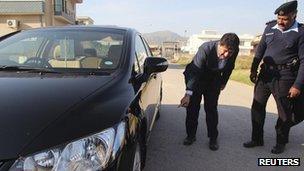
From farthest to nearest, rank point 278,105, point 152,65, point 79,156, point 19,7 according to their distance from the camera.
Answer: point 19,7 → point 278,105 → point 152,65 → point 79,156

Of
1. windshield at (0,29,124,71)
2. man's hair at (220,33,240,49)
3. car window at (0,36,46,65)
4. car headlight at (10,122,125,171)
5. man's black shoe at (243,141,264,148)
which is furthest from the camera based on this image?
man's black shoe at (243,141,264,148)

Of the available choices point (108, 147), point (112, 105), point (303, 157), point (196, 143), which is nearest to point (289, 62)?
point (303, 157)

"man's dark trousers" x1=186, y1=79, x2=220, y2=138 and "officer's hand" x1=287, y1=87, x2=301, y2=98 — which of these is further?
"man's dark trousers" x1=186, y1=79, x2=220, y2=138

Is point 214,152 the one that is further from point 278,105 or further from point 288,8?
point 288,8

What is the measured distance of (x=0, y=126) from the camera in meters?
2.46

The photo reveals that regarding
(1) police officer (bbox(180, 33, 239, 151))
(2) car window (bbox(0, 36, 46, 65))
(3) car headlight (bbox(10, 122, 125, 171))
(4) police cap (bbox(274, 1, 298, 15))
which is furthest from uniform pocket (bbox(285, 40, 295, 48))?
(3) car headlight (bbox(10, 122, 125, 171))

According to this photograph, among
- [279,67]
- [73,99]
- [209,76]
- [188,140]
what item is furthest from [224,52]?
[73,99]

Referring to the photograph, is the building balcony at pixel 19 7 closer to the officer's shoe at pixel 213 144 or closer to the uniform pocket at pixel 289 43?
the officer's shoe at pixel 213 144

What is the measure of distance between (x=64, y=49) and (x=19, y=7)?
34.1 m

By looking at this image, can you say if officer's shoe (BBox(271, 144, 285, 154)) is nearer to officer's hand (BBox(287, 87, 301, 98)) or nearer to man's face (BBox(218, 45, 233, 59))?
officer's hand (BBox(287, 87, 301, 98))

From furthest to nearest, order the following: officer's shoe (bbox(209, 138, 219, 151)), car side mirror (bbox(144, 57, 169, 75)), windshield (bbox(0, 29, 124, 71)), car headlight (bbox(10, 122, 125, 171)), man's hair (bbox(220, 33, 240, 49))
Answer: officer's shoe (bbox(209, 138, 219, 151))
man's hair (bbox(220, 33, 240, 49))
car side mirror (bbox(144, 57, 169, 75))
windshield (bbox(0, 29, 124, 71))
car headlight (bbox(10, 122, 125, 171))

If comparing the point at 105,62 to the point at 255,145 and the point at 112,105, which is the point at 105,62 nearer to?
the point at 112,105

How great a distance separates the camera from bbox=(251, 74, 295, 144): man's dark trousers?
527 cm

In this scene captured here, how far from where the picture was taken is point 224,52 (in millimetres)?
5090
